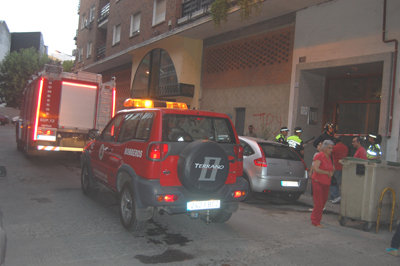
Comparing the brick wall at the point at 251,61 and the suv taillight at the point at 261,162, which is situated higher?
the brick wall at the point at 251,61

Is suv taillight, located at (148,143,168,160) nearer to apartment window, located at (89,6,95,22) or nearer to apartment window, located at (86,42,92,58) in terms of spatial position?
apartment window, located at (86,42,92,58)

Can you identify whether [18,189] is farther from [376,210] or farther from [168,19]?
[168,19]

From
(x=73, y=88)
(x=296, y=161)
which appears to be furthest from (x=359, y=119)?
(x=73, y=88)

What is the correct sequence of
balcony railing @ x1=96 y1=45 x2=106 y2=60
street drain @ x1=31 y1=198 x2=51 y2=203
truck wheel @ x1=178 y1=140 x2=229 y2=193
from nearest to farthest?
1. truck wheel @ x1=178 y1=140 x2=229 y2=193
2. street drain @ x1=31 y1=198 x2=51 y2=203
3. balcony railing @ x1=96 y1=45 x2=106 y2=60

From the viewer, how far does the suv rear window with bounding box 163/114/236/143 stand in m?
4.77

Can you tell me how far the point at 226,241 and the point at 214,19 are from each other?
9.01m

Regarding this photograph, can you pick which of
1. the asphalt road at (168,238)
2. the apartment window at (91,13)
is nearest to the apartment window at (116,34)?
the apartment window at (91,13)

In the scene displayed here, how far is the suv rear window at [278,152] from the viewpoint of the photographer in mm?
7555

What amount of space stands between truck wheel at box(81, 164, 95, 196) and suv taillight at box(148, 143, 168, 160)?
2.75 meters

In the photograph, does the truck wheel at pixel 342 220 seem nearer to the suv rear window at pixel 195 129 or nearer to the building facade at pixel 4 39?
the suv rear window at pixel 195 129

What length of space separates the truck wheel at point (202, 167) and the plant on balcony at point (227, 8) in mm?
7341

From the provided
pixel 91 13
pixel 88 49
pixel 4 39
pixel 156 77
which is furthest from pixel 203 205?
pixel 4 39

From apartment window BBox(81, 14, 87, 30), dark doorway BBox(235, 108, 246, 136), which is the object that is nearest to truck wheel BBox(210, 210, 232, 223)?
dark doorway BBox(235, 108, 246, 136)

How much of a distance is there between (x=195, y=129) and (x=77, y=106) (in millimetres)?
7268
